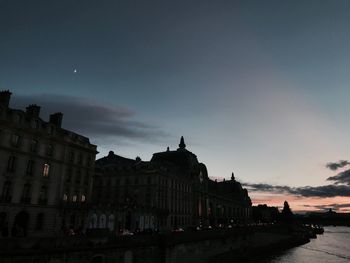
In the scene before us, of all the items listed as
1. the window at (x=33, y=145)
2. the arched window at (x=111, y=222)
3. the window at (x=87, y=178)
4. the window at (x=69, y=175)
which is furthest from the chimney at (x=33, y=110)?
the arched window at (x=111, y=222)

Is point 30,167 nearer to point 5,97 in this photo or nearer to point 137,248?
point 5,97

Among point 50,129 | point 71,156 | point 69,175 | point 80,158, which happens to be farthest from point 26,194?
point 80,158

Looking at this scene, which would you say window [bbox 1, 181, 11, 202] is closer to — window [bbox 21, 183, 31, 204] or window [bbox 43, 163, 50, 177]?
window [bbox 21, 183, 31, 204]

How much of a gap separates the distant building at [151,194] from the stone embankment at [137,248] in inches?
613

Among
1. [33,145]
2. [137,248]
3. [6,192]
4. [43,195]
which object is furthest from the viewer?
[43,195]

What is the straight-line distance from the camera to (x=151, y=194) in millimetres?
80875

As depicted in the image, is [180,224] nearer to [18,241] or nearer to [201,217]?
[201,217]

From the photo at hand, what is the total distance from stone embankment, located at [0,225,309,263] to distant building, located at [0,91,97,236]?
899cm

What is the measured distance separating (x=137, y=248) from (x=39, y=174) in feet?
62.3

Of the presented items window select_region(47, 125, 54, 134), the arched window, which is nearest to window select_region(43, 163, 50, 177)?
window select_region(47, 125, 54, 134)

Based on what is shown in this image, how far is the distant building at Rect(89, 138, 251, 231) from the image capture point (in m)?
64.0

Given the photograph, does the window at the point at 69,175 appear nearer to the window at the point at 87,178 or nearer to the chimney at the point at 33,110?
the window at the point at 87,178

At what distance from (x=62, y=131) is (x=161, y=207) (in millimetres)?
35549

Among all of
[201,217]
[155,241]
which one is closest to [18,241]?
[155,241]
